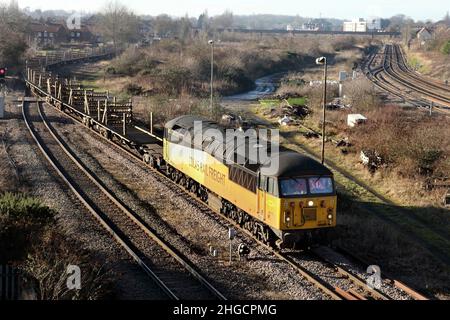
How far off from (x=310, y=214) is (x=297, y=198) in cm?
67

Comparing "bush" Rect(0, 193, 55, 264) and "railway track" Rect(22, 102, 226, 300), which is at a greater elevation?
"bush" Rect(0, 193, 55, 264)

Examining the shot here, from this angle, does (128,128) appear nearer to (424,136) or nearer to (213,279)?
(424,136)

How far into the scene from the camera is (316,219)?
16969 millimetres

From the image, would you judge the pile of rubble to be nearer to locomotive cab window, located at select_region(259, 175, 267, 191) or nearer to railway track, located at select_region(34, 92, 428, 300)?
locomotive cab window, located at select_region(259, 175, 267, 191)

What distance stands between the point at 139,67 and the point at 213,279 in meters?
56.6

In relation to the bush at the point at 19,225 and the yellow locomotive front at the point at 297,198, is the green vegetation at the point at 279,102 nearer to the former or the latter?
the yellow locomotive front at the point at 297,198

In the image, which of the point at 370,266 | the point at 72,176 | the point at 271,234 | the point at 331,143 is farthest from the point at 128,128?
the point at 370,266

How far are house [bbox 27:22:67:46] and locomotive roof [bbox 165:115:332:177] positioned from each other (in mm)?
99666

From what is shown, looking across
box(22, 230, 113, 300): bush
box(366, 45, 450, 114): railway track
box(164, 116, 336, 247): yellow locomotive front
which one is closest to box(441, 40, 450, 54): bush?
box(366, 45, 450, 114): railway track

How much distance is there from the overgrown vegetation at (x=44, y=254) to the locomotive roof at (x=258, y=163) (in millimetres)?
5341

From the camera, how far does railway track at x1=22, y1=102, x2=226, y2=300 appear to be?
14.7 m

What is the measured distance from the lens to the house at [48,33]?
117 meters

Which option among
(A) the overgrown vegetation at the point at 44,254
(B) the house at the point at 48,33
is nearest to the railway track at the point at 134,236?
(A) the overgrown vegetation at the point at 44,254

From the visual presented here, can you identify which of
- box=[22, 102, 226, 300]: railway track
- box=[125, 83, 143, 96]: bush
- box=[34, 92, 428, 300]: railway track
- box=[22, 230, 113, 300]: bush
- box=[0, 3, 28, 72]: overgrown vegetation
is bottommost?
box=[34, 92, 428, 300]: railway track
